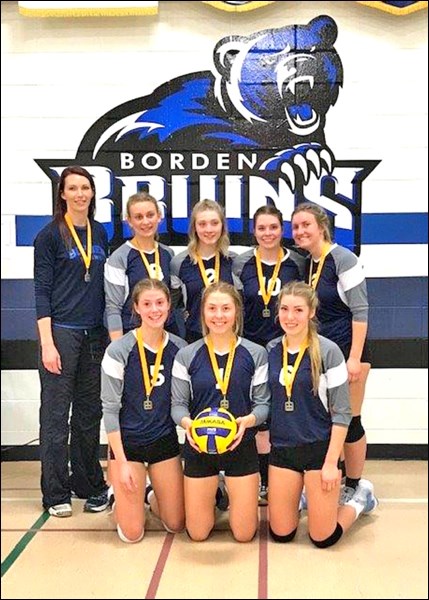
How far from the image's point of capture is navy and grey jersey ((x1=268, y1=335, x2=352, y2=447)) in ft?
8.23

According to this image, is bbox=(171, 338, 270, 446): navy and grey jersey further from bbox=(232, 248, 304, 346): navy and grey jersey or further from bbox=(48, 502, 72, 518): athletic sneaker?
bbox=(48, 502, 72, 518): athletic sneaker

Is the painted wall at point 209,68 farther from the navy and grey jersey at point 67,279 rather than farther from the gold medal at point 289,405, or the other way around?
the gold medal at point 289,405

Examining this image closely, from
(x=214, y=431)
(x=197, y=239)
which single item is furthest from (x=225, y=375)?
(x=197, y=239)

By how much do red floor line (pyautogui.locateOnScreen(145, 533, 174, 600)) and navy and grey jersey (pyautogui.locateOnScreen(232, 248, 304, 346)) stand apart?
0.76 metres

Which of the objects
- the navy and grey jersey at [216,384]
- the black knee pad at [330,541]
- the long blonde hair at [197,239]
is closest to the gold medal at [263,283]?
the long blonde hair at [197,239]

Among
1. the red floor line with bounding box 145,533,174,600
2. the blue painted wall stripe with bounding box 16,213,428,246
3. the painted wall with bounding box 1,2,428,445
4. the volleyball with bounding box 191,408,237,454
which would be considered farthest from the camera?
the blue painted wall stripe with bounding box 16,213,428,246

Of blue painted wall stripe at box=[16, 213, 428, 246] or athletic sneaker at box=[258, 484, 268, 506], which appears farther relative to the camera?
blue painted wall stripe at box=[16, 213, 428, 246]

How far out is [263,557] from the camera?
243cm

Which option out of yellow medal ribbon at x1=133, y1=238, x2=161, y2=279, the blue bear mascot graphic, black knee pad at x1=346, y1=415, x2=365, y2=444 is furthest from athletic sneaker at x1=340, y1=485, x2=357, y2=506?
the blue bear mascot graphic

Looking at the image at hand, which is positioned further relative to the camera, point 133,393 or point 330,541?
point 133,393

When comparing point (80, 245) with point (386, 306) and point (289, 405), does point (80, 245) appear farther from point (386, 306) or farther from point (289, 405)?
point (386, 306)

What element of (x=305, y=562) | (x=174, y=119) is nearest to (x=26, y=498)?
(x=305, y=562)

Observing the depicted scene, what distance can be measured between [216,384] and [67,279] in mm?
707

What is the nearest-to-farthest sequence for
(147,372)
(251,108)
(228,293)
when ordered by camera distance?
(228,293), (147,372), (251,108)
